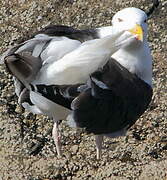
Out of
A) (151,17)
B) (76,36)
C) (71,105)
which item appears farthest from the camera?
(151,17)

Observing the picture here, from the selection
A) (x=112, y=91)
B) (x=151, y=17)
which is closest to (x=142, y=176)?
(x=112, y=91)

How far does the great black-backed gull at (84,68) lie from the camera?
2.83 metres

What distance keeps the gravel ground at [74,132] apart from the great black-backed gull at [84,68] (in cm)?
19

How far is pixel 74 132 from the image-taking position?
11.6 feet

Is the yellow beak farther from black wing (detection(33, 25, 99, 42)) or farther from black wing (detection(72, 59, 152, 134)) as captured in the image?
black wing (detection(33, 25, 99, 42))

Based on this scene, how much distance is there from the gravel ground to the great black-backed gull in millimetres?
194

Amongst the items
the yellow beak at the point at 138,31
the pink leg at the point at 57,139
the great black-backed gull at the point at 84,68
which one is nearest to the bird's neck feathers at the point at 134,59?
the great black-backed gull at the point at 84,68

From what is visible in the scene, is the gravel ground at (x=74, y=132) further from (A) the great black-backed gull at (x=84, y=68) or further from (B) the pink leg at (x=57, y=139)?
(A) the great black-backed gull at (x=84, y=68)

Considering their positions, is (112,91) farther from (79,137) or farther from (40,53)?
(79,137)

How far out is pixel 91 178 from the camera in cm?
321

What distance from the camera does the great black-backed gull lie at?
2828mm

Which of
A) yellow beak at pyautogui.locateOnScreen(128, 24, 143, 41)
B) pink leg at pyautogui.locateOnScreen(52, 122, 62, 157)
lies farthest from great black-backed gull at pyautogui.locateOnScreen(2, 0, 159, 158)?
pink leg at pyautogui.locateOnScreen(52, 122, 62, 157)

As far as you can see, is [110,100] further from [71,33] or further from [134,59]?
[71,33]

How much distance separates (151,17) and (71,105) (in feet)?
4.20
